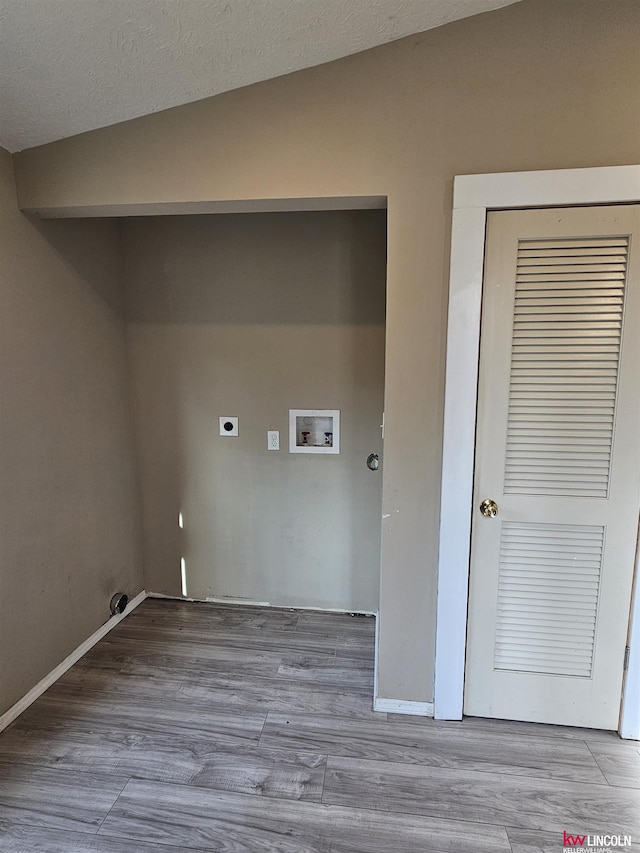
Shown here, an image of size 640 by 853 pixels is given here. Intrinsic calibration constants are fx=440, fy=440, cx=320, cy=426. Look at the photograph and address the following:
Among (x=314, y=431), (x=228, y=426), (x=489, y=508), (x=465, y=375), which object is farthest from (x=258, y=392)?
(x=489, y=508)

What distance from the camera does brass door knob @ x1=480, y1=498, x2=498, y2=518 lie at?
172 cm

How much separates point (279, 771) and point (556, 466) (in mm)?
1517

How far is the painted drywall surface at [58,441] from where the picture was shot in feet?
5.93

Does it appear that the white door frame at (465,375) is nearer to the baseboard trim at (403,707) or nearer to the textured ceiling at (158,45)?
the baseboard trim at (403,707)

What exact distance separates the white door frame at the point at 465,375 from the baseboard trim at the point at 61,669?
1.74 metres

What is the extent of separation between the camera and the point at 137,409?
2.63 m

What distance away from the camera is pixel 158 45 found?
1351 millimetres

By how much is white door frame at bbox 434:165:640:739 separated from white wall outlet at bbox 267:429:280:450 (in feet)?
3.62

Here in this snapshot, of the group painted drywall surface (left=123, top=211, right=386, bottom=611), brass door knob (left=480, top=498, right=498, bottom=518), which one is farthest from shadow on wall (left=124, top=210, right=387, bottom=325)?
brass door knob (left=480, top=498, right=498, bottom=518)

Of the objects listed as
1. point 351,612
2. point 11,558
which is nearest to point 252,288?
point 11,558

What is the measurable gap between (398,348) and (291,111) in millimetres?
931

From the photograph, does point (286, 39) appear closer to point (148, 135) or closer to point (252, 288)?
point (148, 135)

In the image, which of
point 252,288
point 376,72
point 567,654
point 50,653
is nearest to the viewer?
point 376,72

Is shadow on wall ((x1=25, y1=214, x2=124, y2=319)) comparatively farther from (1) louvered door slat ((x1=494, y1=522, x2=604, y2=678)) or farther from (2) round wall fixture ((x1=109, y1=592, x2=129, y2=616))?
(1) louvered door slat ((x1=494, y1=522, x2=604, y2=678))
